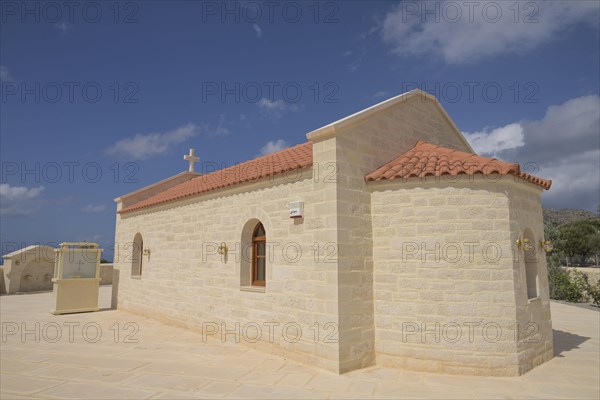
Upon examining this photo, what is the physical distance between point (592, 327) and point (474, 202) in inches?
277

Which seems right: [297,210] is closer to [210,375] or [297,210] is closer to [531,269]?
[210,375]

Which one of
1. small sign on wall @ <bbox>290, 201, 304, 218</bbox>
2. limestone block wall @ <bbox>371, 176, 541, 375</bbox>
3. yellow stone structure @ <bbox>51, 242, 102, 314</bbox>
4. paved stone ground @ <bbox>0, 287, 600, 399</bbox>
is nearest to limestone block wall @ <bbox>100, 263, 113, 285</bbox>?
yellow stone structure @ <bbox>51, 242, 102, 314</bbox>

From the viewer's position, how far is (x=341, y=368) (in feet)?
19.6

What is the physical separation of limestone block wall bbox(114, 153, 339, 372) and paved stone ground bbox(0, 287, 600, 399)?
46 cm

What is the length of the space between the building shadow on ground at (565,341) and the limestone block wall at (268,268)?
4.93 m

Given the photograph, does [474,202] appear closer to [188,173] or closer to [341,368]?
[341,368]

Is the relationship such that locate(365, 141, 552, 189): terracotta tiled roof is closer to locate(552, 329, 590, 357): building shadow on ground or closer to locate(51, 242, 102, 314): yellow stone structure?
locate(552, 329, 590, 357): building shadow on ground

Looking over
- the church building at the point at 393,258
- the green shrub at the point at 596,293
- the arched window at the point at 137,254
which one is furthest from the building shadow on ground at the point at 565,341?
the arched window at the point at 137,254

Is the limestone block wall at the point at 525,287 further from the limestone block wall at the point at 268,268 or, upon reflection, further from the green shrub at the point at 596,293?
the green shrub at the point at 596,293

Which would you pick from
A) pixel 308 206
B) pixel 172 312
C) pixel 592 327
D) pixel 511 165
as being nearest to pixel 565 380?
pixel 511 165

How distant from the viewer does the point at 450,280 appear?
608 cm

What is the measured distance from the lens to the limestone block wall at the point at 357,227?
616 cm

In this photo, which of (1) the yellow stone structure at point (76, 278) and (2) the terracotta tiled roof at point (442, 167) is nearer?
(2) the terracotta tiled roof at point (442, 167)

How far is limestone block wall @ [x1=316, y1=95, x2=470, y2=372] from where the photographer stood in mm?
6164
